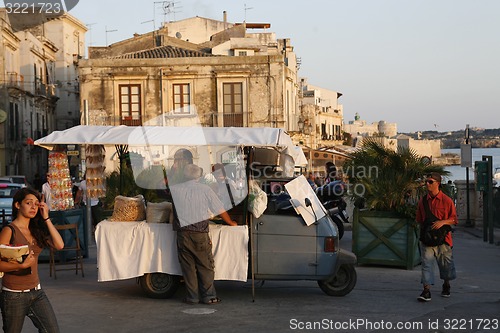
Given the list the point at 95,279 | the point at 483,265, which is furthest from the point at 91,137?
the point at 483,265

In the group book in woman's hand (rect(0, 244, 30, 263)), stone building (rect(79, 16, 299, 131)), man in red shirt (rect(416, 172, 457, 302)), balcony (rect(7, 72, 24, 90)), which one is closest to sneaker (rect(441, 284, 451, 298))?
man in red shirt (rect(416, 172, 457, 302))

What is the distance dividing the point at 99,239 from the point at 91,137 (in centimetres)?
168

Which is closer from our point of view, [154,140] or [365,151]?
[154,140]

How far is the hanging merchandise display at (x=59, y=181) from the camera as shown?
43.5ft

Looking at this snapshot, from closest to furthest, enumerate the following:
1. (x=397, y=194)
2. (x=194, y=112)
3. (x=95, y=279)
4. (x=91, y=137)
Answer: (x=91, y=137)
(x=95, y=279)
(x=397, y=194)
(x=194, y=112)

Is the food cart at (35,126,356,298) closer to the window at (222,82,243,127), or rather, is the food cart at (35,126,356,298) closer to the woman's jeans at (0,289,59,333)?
the woman's jeans at (0,289,59,333)

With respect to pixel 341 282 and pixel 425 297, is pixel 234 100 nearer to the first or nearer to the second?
pixel 341 282

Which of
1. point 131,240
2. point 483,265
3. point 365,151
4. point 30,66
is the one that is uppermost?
point 30,66

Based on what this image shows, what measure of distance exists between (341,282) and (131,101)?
97.0 ft

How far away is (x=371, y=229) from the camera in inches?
509

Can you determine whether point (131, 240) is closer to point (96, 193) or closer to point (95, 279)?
point (95, 279)

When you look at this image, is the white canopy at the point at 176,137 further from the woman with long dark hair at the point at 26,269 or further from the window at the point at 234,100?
the window at the point at 234,100

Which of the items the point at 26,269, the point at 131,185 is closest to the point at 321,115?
the point at 131,185

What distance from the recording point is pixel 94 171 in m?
13.5
